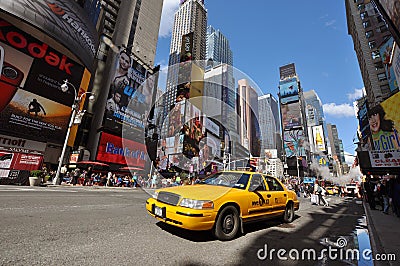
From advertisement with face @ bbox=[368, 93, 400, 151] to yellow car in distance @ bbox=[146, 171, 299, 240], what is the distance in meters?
14.2

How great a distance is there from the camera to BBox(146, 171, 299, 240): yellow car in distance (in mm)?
3631

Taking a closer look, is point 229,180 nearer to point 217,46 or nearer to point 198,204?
point 198,204

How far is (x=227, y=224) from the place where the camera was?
4105 mm

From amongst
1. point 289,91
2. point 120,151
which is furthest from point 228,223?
point 289,91

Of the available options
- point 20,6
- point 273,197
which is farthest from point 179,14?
point 273,197

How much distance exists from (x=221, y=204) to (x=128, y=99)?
38.9 metres

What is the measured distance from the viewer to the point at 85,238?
131 inches

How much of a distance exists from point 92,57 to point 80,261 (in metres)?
34.0

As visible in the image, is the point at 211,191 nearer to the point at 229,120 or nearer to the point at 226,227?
the point at 226,227

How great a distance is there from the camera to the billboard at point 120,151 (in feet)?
112

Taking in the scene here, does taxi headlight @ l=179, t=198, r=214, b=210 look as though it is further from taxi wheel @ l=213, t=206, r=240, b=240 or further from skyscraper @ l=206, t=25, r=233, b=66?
skyscraper @ l=206, t=25, r=233, b=66

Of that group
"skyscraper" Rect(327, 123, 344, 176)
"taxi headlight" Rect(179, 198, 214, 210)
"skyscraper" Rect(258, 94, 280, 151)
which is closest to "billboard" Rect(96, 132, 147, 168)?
"skyscraper" Rect(258, 94, 280, 151)

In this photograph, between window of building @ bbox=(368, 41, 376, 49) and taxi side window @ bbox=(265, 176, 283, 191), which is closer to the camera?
taxi side window @ bbox=(265, 176, 283, 191)

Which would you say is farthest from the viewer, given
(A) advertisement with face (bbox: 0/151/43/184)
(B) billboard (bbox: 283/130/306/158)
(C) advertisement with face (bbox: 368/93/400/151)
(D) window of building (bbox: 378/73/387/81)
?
(B) billboard (bbox: 283/130/306/158)
